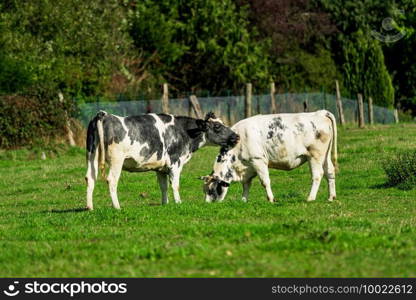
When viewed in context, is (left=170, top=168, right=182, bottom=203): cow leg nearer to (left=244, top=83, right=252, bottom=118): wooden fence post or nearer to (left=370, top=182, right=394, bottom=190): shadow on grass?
(left=370, top=182, right=394, bottom=190): shadow on grass

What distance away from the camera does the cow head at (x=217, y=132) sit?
19469mm

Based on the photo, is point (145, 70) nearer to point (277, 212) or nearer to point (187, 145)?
point (187, 145)

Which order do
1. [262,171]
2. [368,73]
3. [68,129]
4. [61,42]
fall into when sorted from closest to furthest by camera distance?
1. [262,171]
2. [68,129]
3. [61,42]
4. [368,73]

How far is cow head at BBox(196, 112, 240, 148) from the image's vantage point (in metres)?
19.5

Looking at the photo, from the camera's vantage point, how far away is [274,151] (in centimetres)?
1941

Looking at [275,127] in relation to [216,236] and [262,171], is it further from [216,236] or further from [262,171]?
[216,236]

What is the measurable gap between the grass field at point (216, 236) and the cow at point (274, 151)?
1.01m

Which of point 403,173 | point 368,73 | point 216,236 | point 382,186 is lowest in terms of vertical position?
point 216,236

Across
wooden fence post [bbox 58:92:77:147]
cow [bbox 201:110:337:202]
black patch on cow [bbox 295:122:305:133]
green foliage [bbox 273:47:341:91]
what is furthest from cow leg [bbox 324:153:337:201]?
green foliage [bbox 273:47:341:91]

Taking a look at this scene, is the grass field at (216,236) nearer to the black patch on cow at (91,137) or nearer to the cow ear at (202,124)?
the black patch on cow at (91,137)

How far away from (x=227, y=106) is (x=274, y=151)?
26.4 metres

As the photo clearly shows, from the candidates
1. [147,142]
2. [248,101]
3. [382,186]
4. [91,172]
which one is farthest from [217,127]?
[248,101]

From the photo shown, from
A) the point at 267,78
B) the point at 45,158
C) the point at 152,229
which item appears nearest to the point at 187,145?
the point at 152,229

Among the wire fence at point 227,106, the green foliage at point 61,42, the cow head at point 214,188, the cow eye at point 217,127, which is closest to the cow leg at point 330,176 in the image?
the cow head at point 214,188
